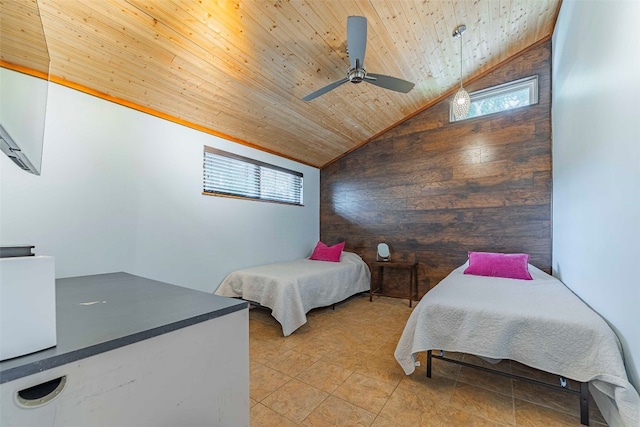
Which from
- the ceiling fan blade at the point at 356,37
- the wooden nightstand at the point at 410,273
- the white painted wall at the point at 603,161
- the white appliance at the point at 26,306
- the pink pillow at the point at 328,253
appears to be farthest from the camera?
the pink pillow at the point at 328,253

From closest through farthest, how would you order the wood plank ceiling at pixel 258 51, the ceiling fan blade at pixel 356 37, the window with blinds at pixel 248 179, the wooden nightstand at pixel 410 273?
the wood plank ceiling at pixel 258 51 → the ceiling fan blade at pixel 356 37 → the window with blinds at pixel 248 179 → the wooden nightstand at pixel 410 273

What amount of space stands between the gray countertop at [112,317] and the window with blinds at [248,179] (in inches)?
81.6

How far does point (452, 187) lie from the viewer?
386cm

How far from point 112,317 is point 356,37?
231 cm

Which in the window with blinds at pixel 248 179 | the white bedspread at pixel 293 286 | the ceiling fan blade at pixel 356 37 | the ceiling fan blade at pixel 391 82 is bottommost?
the white bedspread at pixel 293 286

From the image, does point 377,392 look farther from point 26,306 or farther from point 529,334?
point 26,306

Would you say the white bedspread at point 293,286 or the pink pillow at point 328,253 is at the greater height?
the pink pillow at point 328,253

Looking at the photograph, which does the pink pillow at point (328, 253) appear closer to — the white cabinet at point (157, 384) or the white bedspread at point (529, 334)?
the white bedspread at point (529, 334)

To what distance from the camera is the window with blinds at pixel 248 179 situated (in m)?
3.34

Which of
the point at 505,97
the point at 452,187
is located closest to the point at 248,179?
the point at 452,187

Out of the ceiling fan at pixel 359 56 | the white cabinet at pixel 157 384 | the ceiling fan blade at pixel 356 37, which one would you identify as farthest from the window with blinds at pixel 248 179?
the white cabinet at pixel 157 384

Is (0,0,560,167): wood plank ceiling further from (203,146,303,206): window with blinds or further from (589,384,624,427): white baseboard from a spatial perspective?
(589,384,624,427): white baseboard

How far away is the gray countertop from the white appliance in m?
0.03

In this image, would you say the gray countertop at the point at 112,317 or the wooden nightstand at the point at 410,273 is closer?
the gray countertop at the point at 112,317
